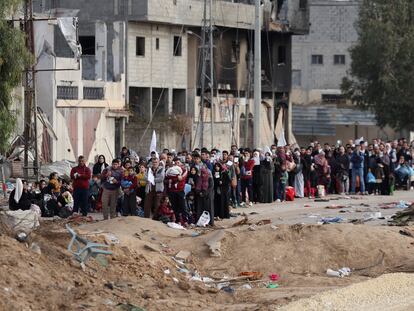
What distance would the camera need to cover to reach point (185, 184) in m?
28.6

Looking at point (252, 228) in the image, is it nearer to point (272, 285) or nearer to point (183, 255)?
point (183, 255)

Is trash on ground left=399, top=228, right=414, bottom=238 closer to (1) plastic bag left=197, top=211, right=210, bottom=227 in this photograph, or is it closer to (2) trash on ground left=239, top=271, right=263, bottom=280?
(2) trash on ground left=239, top=271, right=263, bottom=280

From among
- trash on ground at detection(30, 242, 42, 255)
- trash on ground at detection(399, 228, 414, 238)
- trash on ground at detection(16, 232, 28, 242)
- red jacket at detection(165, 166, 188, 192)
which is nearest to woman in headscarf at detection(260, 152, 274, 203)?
red jacket at detection(165, 166, 188, 192)

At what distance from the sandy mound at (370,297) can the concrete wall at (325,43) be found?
62.4 metres

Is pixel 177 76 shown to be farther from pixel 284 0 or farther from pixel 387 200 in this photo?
pixel 387 200

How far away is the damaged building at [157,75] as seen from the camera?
155 feet

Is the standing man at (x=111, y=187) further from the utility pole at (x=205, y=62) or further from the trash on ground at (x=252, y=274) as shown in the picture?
the utility pole at (x=205, y=62)

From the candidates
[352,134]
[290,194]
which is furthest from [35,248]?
[352,134]

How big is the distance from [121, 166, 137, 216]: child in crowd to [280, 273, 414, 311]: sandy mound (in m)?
8.83

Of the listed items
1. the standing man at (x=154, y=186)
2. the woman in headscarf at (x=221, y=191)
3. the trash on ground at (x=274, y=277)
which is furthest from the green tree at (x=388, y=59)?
the trash on ground at (x=274, y=277)

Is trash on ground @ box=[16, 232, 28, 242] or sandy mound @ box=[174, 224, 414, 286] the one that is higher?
trash on ground @ box=[16, 232, 28, 242]

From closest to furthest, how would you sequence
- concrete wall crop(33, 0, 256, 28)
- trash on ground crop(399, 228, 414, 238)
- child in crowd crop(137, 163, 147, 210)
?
trash on ground crop(399, 228, 414, 238) → child in crowd crop(137, 163, 147, 210) → concrete wall crop(33, 0, 256, 28)

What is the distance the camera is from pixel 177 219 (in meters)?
28.5

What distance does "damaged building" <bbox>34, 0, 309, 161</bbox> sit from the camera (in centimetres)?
4722
